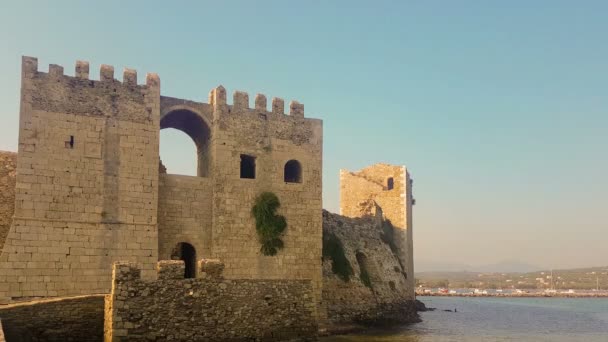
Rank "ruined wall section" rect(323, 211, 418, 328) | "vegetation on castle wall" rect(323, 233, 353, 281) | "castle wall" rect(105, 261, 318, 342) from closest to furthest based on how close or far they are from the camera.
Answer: "castle wall" rect(105, 261, 318, 342) → "ruined wall section" rect(323, 211, 418, 328) → "vegetation on castle wall" rect(323, 233, 353, 281)

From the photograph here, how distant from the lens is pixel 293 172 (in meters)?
25.9

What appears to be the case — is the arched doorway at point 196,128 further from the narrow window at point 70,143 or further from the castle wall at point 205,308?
the castle wall at point 205,308

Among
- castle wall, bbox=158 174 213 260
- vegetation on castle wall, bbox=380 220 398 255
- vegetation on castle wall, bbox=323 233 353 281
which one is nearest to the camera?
castle wall, bbox=158 174 213 260

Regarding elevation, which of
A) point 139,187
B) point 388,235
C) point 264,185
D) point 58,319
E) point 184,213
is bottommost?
point 58,319

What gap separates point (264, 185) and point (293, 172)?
2334 mm

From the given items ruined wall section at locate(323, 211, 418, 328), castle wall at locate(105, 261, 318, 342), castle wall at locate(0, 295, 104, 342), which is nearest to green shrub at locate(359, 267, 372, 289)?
ruined wall section at locate(323, 211, 418, 328)

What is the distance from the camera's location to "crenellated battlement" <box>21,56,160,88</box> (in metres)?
19.9

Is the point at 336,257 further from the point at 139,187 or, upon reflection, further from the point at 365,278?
the point at 139,187

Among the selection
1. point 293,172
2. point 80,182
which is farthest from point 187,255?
point 293,172

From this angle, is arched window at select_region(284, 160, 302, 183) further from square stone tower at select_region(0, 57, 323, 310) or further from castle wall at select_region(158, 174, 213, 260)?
castle wall at select_region(158, 174, 213, 260)

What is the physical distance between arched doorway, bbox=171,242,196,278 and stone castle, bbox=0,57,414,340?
0.05 meters

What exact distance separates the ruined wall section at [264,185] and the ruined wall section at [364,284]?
9.14 feet

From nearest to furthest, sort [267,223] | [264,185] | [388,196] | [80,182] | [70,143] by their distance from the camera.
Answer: [80,182]
[70,143]
[267,223]
[264,185]
[388,196]

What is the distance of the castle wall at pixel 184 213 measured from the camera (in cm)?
2202
